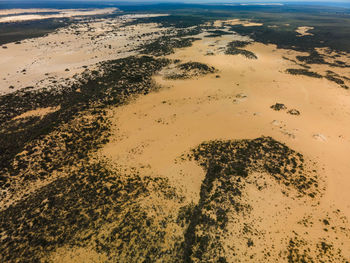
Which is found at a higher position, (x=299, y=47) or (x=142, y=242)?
(x=299, y=47)

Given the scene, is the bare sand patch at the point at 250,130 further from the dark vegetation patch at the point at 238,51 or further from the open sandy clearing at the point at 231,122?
the dark vegetation patch at the point at 238,51

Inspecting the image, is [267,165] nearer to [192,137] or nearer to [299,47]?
[192,137]

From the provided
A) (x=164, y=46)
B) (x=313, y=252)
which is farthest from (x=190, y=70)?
(x=313, y=252)

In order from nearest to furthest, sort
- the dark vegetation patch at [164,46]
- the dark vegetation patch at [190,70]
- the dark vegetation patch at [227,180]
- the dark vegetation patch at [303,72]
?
the dark vegetation patch at [227,180], the dark vegetation patch at [190,70], the dark vegetation patch at [303,72], the dark vegetation patch at [164,46]

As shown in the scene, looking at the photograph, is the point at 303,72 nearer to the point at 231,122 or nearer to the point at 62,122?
the point at 231,122

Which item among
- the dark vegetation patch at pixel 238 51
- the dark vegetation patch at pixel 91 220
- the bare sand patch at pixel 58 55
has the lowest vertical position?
the dark vegetation patch at pixel 91 220

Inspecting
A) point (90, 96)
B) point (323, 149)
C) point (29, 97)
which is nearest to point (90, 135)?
point (90, 96)

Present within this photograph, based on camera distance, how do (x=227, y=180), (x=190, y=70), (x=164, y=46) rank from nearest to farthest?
(x=227, y=180), (x=190, y=70), (x=164, y=46)

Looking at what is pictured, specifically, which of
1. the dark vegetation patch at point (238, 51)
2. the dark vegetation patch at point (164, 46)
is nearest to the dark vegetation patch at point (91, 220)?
the dark vegetation patch at point (164, 46)

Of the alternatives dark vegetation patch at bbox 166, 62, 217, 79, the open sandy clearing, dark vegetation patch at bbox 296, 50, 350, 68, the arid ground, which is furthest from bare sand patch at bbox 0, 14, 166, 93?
dark vegetation patch at bbox 296, 50, 350, 68
